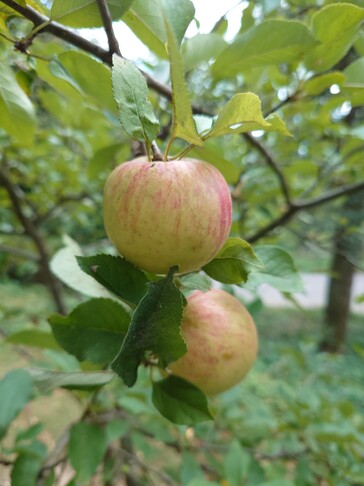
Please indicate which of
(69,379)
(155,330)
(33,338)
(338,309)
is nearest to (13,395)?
(33,338)

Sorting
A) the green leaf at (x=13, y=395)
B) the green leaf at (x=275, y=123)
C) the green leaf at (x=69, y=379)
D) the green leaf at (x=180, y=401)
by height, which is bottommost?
the green leaf at (x=13, y=395)

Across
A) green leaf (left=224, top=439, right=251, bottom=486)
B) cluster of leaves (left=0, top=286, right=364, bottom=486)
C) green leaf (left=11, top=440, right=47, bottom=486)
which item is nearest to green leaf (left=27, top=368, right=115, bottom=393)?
cluster of leaves (left=0, top=286, right=364, bottom=486)

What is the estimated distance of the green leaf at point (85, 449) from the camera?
2.75ft

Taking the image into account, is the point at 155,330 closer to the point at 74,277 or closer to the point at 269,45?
the point at 74,277

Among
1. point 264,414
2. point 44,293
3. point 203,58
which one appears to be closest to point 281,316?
point 44,293

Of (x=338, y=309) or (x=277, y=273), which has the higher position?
(x=277, y=273)

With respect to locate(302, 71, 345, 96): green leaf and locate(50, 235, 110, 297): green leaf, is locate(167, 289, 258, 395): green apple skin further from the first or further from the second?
locate(302, 71, 345, 96): green leaf

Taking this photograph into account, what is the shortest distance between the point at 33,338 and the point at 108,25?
0.73m

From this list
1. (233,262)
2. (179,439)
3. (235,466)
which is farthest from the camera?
(179,439)

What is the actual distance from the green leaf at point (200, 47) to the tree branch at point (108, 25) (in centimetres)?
31

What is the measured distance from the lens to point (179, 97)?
368 mm

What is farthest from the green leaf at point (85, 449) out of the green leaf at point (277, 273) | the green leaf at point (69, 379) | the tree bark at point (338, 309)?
the tree bark at point (338, 309)

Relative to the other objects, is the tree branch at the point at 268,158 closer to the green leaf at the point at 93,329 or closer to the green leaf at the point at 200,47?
the green leaf at the point at 200,47

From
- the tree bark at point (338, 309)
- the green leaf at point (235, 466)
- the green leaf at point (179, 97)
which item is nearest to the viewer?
the green leaf at point (179, 97)
